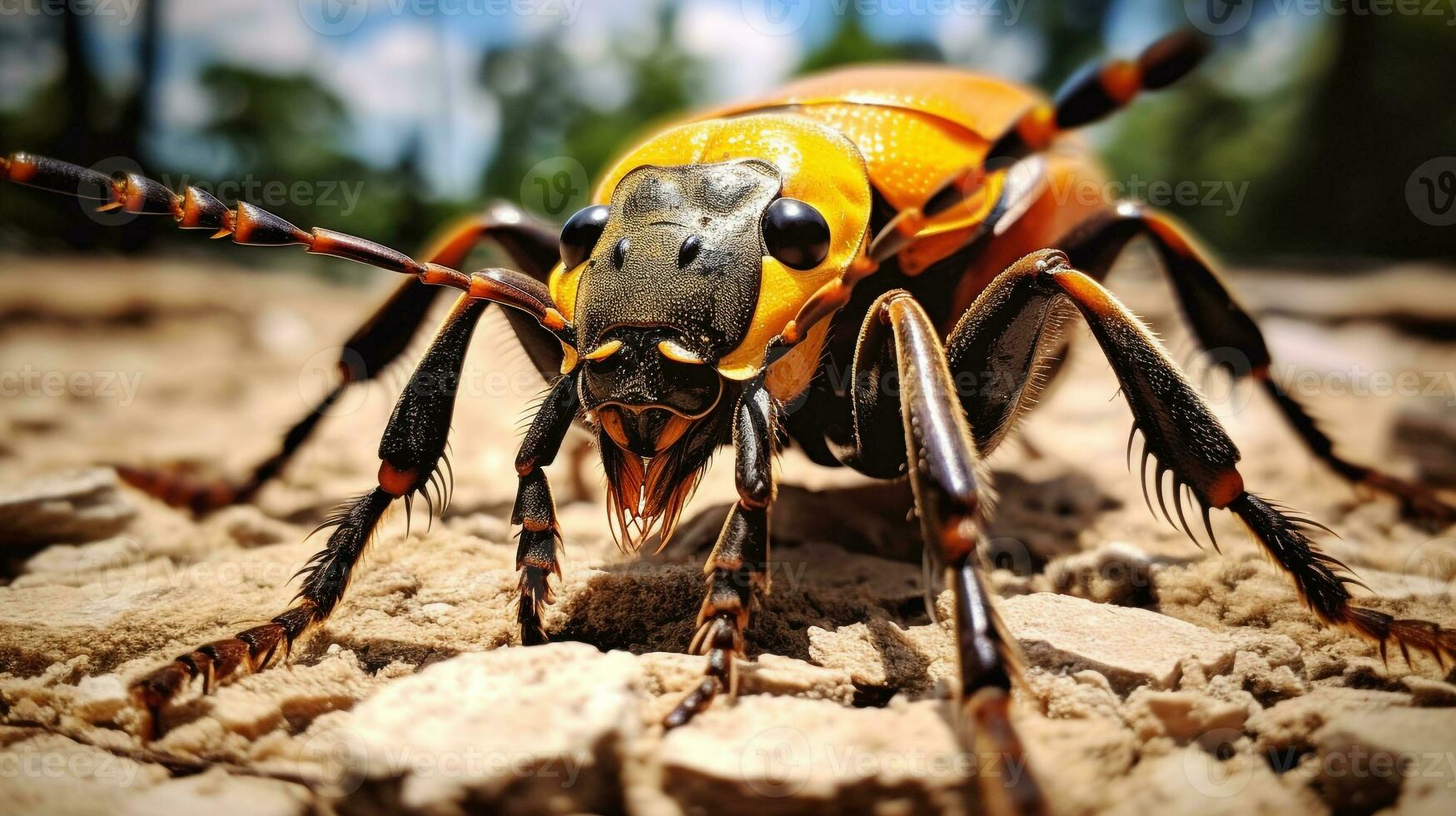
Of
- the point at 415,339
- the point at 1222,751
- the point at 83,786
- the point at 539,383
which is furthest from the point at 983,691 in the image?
the point at 415,339

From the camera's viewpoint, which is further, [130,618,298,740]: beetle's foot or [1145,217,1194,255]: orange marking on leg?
[1145,217,1194,255]: orange marking on leg

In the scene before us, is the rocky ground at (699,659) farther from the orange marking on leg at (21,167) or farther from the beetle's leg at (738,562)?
the orange marking on leg at (21,167)

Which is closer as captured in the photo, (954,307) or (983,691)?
(983,691)

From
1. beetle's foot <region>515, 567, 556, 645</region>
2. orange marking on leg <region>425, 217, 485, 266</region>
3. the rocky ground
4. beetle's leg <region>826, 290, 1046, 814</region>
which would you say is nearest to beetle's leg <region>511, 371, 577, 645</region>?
beetle's foot <region>515, 567, 556, 645</region>

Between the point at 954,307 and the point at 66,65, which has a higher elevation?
the point at 66,65

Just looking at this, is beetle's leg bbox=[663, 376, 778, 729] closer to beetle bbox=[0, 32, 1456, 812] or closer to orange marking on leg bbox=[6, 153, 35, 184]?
beetle bbox=[0, 32, 1456, 812]

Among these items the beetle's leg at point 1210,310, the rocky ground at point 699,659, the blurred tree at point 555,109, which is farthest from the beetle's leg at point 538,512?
the blurred tree at point 555,109

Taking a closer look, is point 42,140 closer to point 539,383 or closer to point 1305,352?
point 539,383

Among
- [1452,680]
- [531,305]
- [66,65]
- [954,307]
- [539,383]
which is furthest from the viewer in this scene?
[66,65]
